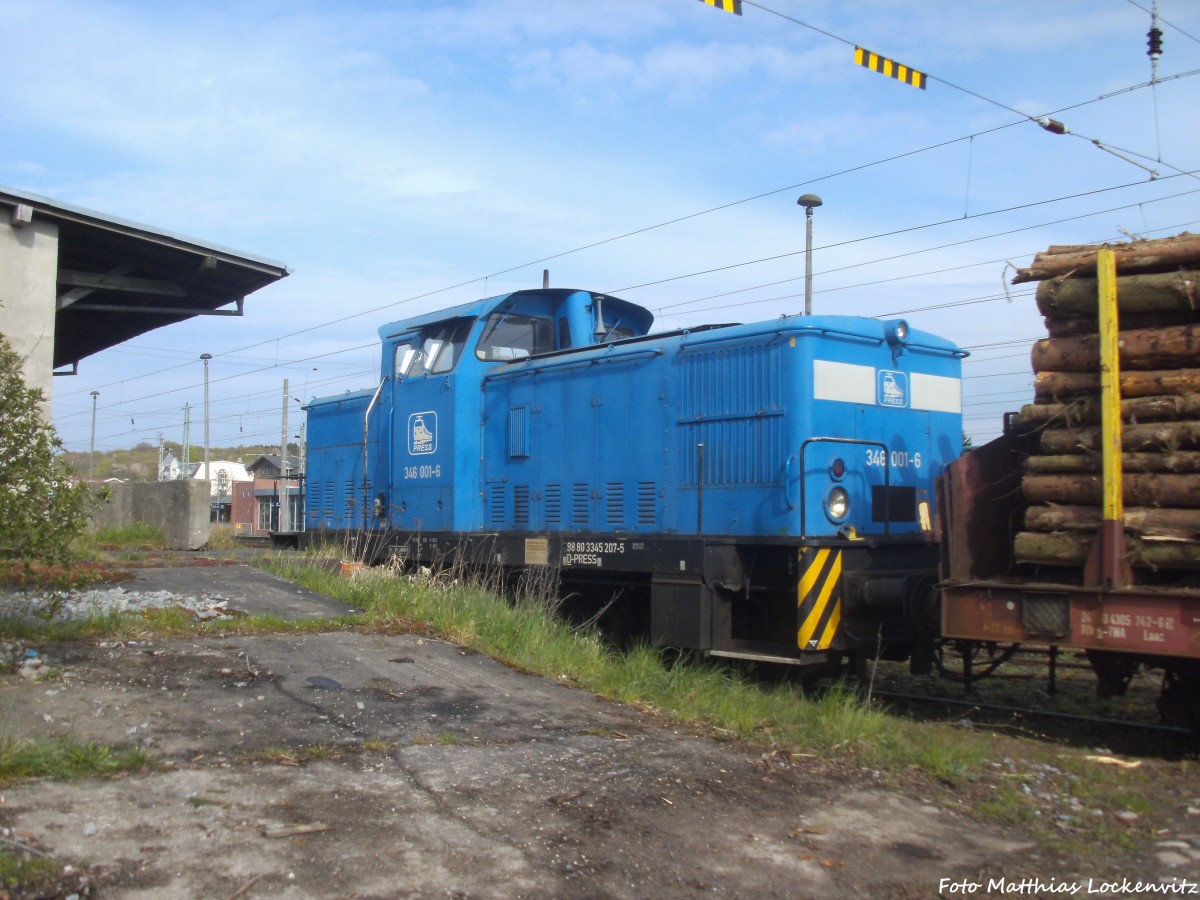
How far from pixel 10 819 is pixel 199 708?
1.93 meters

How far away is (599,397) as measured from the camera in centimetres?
977

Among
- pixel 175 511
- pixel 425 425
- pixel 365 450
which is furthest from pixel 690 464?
pixel 175 511

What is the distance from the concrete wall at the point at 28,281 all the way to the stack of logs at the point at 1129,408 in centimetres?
888

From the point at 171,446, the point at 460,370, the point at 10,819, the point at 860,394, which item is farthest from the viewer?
the point at 171,446

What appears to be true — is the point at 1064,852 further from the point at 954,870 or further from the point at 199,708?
the point at 199,708

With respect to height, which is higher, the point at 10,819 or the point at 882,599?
the point at 882,599

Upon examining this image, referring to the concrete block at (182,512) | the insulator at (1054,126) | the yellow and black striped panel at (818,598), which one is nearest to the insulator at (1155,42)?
the insulator at (1054,126)

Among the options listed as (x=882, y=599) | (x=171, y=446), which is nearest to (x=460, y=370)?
(x=882, y=599)

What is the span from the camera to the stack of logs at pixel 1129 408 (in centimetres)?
592

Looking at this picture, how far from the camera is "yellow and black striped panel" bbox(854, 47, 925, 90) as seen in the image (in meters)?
9.48

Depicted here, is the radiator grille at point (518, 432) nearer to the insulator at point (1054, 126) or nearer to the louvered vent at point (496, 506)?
the louvered vent at point (496, 506)

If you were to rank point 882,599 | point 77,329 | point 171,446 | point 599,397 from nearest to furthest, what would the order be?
point 882,599, point 599,397, point 77,329, point 171,446

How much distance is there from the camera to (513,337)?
1129cm

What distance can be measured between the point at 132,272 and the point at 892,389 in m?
9.39
